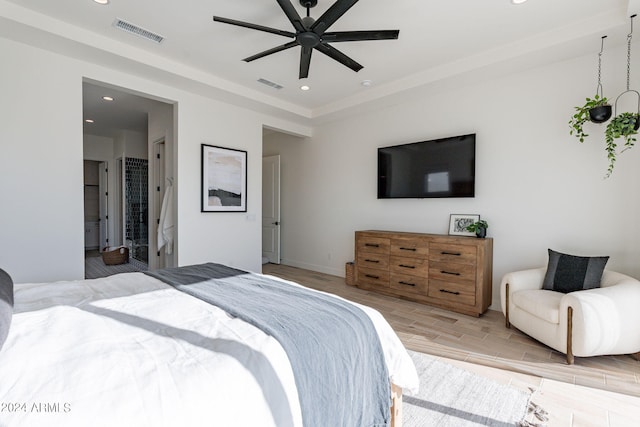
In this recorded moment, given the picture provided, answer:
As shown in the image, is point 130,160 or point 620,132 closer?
point 620,132

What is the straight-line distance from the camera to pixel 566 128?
3.06 m

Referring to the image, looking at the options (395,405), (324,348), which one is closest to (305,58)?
(324,348)

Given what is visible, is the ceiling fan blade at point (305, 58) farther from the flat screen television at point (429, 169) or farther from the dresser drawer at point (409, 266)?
the dresser drawer at point (409, 266)

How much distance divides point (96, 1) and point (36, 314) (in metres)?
2.54

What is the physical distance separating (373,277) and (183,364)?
3535 mm

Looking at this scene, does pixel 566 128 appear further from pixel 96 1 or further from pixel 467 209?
pixel 96 1

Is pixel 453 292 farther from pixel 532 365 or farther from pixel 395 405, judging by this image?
pixel 395 405

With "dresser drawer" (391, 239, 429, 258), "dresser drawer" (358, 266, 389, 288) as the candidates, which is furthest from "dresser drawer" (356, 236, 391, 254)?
"dresser drawer" (358, 266, 389, 288)

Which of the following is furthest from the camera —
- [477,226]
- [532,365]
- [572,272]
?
[477,226]

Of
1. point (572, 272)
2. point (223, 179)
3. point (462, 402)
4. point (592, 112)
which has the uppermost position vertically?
point (592, 112)

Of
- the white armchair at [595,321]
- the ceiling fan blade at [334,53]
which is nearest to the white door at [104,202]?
the ceiling fan blade at [334,53]

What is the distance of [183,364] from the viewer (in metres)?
0.88

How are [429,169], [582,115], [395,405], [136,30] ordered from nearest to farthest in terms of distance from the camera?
[395,405]
[136,30]
[582,115]
[429,169]

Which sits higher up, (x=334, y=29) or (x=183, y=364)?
(x=334, y=29)
